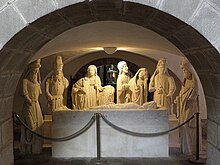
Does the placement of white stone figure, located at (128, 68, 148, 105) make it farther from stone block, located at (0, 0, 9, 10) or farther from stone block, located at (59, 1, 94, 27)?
stone block, located at (0, 0, 9, 10)

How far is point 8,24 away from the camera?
1.86 m

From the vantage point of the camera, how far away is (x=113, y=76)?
11.0m

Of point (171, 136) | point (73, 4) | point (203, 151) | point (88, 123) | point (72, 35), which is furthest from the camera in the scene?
point (171, 136)

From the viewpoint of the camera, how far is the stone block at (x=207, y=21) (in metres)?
1.82

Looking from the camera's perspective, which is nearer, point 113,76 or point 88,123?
point 88,123

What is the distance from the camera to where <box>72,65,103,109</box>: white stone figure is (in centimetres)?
699

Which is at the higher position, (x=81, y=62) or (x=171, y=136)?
(x=81, y=62)

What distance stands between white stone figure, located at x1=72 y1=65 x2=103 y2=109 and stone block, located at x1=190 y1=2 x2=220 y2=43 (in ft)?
17.3

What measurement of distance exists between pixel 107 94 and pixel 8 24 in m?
5.56

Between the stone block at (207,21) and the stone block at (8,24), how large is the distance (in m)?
0.95

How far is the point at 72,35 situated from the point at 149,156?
2.35 m

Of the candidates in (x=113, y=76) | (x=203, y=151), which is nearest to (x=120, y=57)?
(x=113, y=76)

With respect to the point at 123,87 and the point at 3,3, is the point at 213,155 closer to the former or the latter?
the point at 3,3

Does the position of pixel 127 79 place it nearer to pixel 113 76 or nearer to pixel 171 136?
pixel 171 136
